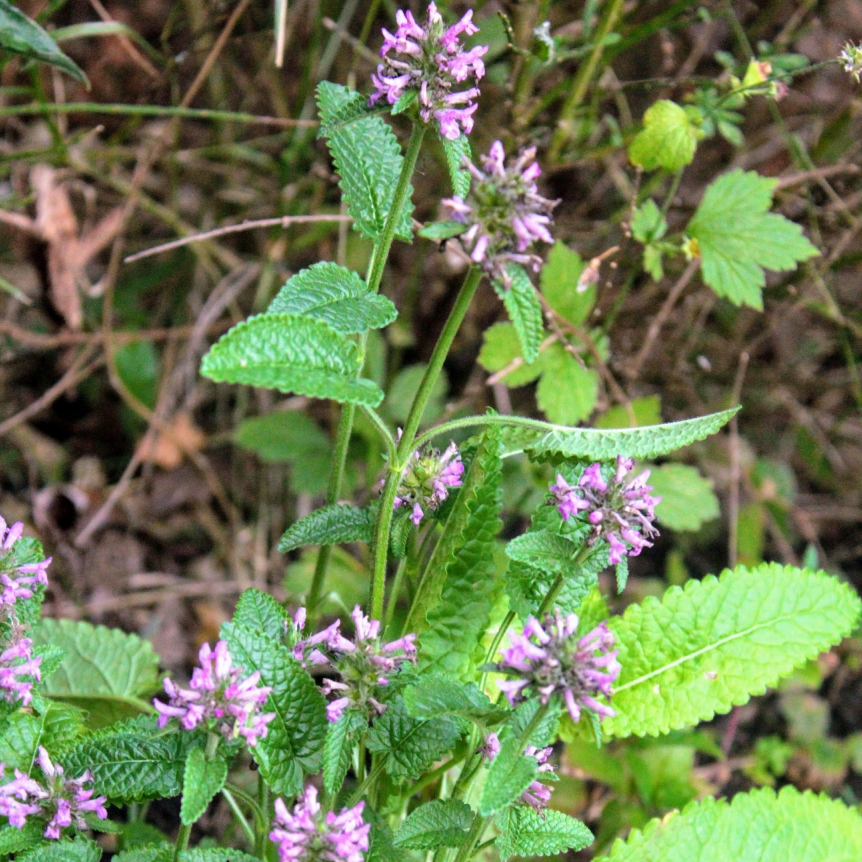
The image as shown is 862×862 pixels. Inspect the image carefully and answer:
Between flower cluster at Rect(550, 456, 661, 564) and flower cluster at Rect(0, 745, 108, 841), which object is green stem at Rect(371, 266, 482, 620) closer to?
flower cluster at Rect(550, 456, 661, 564)

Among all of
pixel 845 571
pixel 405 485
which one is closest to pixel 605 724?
pixel 405 485

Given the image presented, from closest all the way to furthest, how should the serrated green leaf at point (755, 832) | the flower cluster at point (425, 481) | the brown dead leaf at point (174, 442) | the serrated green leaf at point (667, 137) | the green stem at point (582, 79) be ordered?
the flower cluster at point (425, 481), the serrated green leaf at point (755, 832), the serrated green leaf at point (667, 137), the green stem at point (582, 79), the brown dead leaf at point (174, 442)

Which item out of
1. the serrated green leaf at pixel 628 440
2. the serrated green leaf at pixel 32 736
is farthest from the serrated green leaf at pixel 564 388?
the serrated green leaf at pixel 32 736

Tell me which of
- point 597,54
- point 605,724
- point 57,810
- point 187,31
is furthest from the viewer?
point 187,31

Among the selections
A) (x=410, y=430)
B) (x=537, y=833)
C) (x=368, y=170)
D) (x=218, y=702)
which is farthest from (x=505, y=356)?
(x=218, y=702)

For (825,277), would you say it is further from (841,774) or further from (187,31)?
(187,31)

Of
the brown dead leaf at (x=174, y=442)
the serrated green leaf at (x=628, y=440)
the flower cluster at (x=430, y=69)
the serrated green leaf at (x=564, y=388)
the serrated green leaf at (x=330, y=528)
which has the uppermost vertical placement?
the flower cluster at (x=430, y=69)

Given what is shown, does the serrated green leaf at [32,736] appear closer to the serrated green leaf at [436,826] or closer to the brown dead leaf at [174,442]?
the serrated green leaf at [436,826]
